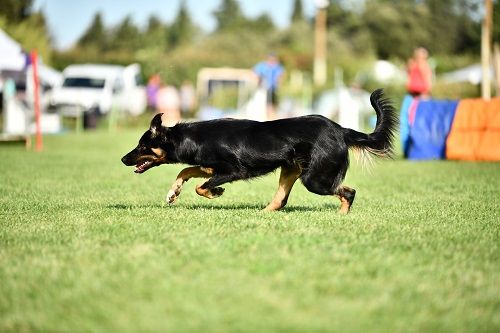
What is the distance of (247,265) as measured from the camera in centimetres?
425

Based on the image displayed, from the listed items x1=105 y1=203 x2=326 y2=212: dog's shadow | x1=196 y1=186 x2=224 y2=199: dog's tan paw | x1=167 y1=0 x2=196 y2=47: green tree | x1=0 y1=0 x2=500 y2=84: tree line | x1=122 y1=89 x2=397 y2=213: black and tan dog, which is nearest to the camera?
x1=122 y1=89 x2=397 y2=213: black and tan dog

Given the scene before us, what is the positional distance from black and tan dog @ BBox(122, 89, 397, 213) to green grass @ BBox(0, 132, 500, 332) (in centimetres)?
34

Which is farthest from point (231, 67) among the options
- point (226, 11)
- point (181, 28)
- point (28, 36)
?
point (226, 11)

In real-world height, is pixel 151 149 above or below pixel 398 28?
below

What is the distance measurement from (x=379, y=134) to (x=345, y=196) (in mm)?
730

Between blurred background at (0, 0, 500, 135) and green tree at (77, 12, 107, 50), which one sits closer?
blurred background at (0, 0, 500, 135)

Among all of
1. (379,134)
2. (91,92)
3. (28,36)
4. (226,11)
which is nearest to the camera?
(379,134)

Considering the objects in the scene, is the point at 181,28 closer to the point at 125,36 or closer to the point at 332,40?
the point at 125,36

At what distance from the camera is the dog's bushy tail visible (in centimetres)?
671

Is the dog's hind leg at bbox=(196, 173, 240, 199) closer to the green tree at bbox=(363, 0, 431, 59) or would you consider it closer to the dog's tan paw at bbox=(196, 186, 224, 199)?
the dog's tan paw at bbox=(196, 186, 224, 199)

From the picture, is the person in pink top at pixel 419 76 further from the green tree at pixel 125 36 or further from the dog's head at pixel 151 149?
the green tree at pixel 125 36

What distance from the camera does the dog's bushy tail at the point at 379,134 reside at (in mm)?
6706

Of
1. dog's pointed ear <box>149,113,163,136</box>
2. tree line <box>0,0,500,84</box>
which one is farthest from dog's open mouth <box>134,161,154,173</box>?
tree line <box>0,0,500,84</box>

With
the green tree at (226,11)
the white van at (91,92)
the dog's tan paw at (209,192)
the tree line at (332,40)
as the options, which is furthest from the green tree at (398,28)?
the dog's tan paw at (209,192)
